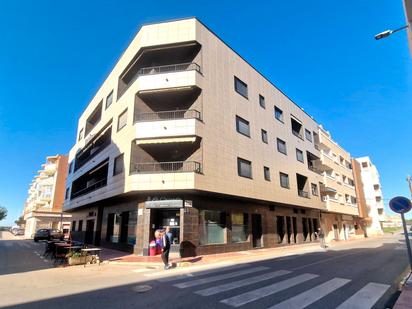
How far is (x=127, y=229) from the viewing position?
19281mm

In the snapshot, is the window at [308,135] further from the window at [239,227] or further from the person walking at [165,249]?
the person walking at [165,249]

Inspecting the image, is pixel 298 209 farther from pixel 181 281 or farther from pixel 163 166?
pixel 181 281

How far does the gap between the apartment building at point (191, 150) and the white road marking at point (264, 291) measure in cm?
781

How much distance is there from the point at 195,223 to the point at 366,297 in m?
10.7

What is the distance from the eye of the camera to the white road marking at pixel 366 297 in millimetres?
5924

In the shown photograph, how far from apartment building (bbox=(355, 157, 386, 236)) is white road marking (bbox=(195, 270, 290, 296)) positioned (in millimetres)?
53786

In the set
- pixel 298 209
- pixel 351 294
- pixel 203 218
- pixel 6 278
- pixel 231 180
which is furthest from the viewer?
pixel 298 209

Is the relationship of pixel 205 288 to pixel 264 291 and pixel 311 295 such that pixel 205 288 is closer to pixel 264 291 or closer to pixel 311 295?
pixel 264 291

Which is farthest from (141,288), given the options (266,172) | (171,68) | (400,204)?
(266,172)

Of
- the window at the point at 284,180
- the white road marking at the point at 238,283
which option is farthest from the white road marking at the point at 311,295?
the window at the point at 284,180

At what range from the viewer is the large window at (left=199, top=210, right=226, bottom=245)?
1664cm

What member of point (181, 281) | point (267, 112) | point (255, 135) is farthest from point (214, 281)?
point (267, 112)

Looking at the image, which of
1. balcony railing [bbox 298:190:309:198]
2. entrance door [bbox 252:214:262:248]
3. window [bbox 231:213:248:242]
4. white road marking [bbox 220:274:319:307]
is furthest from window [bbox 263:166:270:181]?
white road marking [bbox 220:274:319:307]

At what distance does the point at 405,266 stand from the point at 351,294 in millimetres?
7153
